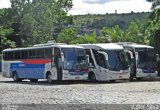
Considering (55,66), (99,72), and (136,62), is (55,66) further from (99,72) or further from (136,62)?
(136,62)

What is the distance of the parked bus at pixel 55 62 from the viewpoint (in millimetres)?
30453

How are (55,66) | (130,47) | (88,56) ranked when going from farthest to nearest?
(130,47) → (88,56) → (55,66)

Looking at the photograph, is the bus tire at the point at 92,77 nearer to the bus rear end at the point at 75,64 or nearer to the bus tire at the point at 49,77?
the bus rear end at the point at 75,64

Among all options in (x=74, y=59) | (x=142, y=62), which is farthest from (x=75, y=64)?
(x=142, y=62)

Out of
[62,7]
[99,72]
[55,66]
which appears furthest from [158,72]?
[62,7]

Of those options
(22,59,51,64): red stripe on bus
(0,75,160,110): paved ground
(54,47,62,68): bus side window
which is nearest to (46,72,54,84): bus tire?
(22,59,51,64): red stripe on bus

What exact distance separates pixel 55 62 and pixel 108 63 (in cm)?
396

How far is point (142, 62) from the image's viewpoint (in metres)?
34.5

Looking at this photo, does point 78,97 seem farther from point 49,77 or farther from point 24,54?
point 24,54

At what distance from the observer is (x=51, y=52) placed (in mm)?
30969

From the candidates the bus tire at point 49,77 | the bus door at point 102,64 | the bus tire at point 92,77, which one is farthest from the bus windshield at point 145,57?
the bus tire at point 49,77

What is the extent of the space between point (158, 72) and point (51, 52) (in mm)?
10912

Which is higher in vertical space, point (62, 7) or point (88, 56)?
point (62, 7)

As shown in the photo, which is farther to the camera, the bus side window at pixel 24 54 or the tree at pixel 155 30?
the tree at pixel 155 30
